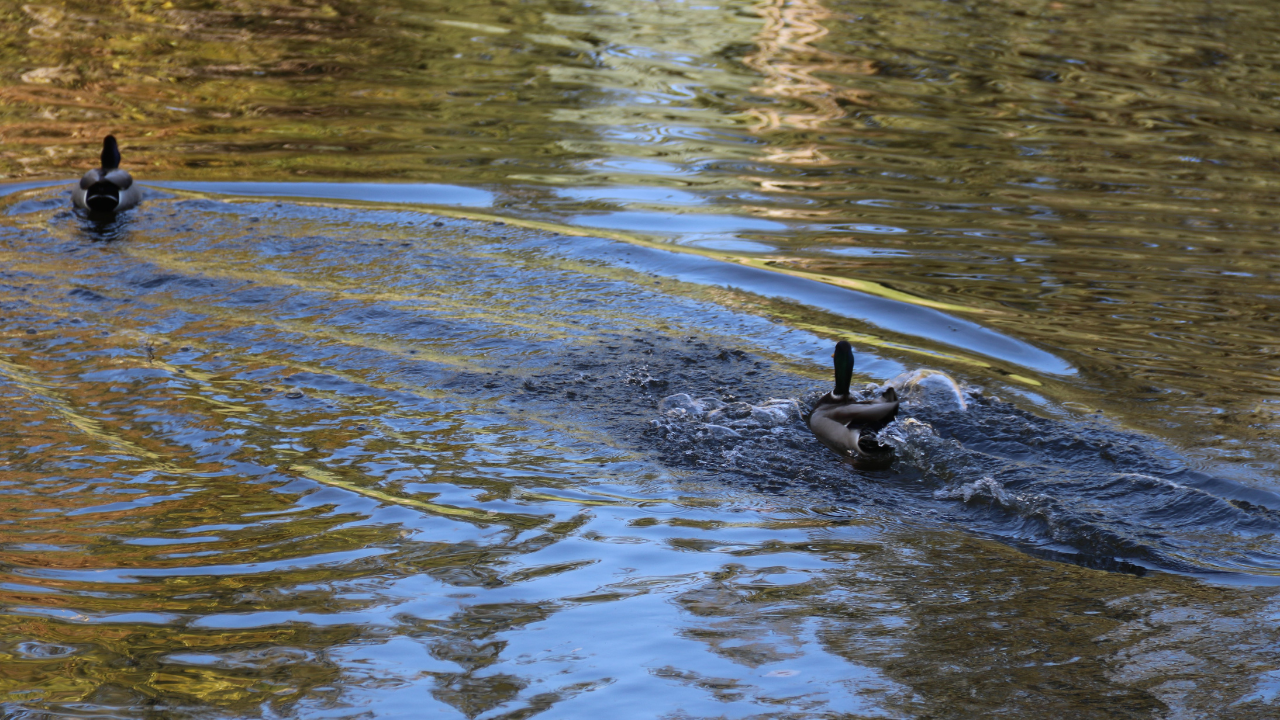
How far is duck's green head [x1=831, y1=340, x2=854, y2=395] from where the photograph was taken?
6195 millimetres

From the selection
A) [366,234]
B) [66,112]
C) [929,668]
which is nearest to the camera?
[929,668]

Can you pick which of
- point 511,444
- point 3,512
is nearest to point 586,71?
point 511,444

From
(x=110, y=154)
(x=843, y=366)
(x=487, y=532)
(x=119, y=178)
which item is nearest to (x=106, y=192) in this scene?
(x=119, y=178)

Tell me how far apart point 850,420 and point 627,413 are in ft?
4.15

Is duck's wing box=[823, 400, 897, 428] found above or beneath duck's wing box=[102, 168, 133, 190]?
beneath

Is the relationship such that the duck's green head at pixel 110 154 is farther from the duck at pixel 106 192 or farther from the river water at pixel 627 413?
the river water at pixel 627 413

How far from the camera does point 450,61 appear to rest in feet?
55.6

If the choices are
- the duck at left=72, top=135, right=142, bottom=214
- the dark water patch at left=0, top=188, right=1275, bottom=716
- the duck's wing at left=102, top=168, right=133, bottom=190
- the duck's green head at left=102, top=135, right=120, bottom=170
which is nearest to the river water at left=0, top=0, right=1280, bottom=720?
the dark water patch at left=0, top=188, right=1275, bottom=716

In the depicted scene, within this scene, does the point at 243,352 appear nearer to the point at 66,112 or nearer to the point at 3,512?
the point at 3,512

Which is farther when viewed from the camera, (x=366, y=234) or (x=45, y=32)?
(x=45, y=32)

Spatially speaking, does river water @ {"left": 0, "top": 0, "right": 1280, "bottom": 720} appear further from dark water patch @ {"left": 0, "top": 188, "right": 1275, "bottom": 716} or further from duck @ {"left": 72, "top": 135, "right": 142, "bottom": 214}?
duck @ {"left": 72, "top": 135, "right": 142, "bottom": 214}

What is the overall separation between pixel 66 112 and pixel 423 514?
10488mm

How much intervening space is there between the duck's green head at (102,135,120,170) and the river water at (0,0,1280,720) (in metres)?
0.54

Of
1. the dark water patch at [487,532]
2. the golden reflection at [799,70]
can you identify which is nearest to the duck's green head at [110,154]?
the dark water patch at [487,532]
